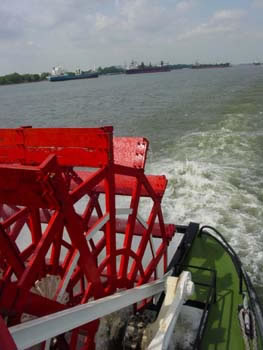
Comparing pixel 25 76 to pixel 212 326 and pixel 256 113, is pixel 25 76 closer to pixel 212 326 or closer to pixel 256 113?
pixel 256 113

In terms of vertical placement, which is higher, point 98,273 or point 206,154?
point 98,273

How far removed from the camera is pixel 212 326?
2832 mm

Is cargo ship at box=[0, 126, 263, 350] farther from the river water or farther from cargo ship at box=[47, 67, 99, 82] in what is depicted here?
cargo ship at box=[47, 67, 99, 82]

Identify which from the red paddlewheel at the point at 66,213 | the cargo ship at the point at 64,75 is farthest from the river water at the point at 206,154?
the cargo ship at the point at 64,75

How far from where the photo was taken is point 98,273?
2.67m

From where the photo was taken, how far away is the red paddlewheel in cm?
200

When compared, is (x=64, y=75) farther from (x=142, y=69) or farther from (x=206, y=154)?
Result: (x=206, y=154)

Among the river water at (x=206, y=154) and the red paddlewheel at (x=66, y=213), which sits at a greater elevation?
the red paddlewheel at (x=66, y=213)

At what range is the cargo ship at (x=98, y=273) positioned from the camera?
2.00m

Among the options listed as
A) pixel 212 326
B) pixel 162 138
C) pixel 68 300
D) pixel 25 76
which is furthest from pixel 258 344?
pixel 25 76

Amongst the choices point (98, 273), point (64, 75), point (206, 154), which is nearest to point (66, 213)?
point (98, 273)

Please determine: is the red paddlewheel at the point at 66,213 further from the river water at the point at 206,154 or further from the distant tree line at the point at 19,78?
the distant tree line at the point at 19,78

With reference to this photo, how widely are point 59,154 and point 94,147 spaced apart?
0.35m

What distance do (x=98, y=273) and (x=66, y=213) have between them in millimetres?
690
